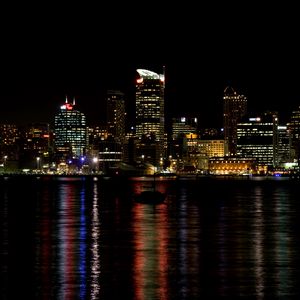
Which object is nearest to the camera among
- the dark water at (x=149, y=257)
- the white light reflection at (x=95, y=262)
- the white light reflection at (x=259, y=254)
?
the white light reflection at (x=95, y=262)

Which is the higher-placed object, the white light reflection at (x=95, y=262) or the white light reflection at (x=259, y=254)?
the white light reflection at (x=95, y=262)

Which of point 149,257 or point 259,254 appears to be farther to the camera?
point 259,254

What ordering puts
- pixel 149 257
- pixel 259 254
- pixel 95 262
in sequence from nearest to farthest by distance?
pixel 95 262, pixel 149 257, pixel 259 254

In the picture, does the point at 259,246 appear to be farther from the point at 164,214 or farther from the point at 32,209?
the point at 32,209

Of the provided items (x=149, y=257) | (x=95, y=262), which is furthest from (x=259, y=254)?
(x=95, y=262)

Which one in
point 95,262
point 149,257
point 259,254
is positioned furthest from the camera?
point 259,254

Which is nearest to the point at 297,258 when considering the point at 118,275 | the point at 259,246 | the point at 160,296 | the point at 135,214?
the point at 259,246

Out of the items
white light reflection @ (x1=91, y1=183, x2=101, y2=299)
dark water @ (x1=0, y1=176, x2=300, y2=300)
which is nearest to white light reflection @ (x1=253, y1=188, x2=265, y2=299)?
dark water @ (x1=0, y1=176, x2=300, y2=300)

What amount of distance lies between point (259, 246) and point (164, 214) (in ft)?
89.4

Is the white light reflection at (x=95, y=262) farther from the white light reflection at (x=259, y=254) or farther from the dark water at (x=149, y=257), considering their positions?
the white light reflection at (x=259, y=254)

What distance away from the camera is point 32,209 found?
76.0 meters

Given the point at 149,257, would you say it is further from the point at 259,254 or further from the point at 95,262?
the point at 259,254

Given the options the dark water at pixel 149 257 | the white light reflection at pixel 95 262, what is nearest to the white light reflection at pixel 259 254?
the dark water at pixel 149 257

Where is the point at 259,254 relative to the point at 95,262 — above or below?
below
